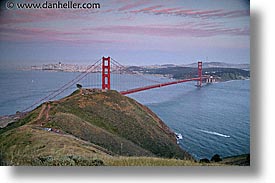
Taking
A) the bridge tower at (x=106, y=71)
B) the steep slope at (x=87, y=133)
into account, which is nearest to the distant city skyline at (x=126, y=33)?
the bridge tower at (x=106, y=71)

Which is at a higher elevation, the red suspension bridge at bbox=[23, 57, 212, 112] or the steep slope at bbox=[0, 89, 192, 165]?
the red suspension bridge at bbox=[23, 57, 212, 112]

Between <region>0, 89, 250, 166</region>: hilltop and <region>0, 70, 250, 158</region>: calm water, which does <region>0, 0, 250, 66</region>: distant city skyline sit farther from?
<region>0, 89, 250, 166</region>: hilltop

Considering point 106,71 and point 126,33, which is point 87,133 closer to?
point 106,71

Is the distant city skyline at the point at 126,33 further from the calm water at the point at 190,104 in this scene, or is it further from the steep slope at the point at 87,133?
the steep slope at the point at 87,133

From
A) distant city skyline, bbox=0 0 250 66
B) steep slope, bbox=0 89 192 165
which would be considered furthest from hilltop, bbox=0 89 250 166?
distant city skyline, bbox=0 0 250 66

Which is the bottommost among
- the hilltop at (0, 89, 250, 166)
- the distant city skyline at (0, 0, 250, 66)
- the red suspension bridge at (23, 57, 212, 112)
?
the hilltop at (0, 89, 250, 166)

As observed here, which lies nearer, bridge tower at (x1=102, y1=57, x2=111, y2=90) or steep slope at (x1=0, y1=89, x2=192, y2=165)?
steep slope at (x1=0, y1=89, x2=192, y2=165)
